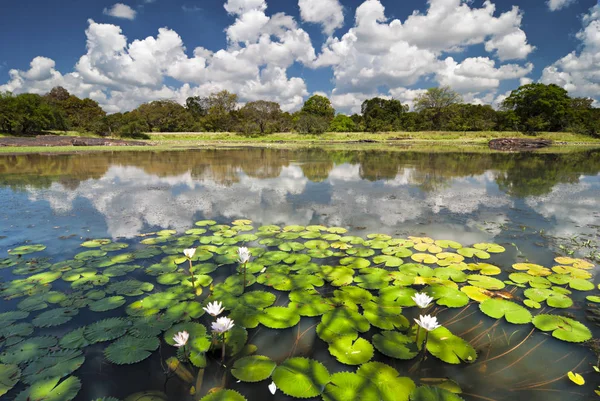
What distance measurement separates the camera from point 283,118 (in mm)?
54094

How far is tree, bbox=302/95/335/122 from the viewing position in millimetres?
71312

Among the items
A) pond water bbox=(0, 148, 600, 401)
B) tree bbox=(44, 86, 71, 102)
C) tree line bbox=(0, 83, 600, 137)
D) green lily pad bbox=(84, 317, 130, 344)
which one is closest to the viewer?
pond water bbox=(0, 148, 600, 401)

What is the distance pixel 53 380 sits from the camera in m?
2.01

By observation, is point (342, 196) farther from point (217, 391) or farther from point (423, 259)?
point (217, 391)

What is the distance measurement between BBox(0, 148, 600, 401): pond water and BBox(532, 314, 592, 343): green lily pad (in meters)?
0.06

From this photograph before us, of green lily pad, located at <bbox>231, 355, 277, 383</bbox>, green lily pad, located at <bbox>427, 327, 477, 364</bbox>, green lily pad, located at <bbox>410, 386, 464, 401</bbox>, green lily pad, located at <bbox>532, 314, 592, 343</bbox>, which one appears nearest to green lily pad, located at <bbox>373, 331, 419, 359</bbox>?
green lily pad, located at <bbox>427, 327, 477, 364</bbox>

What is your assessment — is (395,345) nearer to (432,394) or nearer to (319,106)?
(432,394)

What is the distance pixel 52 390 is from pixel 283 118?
54759 mm

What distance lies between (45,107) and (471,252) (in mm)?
50459

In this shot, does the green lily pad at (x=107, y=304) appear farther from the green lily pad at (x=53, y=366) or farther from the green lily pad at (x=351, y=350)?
the green lily pad at (x=351, y=350)

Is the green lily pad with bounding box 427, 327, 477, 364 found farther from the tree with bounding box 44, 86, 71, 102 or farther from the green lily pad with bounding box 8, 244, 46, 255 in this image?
the tree with bounding box 44, 86, 71, 102

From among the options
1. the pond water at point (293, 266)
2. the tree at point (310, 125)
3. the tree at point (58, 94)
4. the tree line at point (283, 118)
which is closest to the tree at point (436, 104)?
the tree line at point (283, 118)

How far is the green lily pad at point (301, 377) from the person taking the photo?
195 centimetres

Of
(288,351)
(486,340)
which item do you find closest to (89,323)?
(288,351)
